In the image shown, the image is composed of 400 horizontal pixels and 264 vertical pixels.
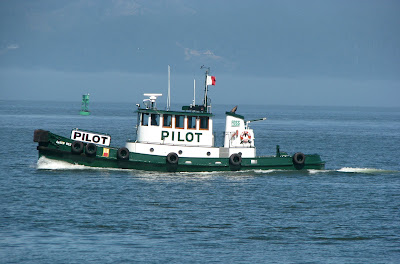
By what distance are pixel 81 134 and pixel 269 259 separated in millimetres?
20501

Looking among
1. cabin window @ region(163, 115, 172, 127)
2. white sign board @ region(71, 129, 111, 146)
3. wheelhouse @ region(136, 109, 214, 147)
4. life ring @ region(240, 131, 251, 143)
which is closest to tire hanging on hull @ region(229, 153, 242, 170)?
life ring @ region(240, 131, 251, 143)

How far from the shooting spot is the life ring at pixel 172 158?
40.3 m

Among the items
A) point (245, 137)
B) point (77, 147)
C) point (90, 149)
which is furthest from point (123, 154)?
point (245, 137)

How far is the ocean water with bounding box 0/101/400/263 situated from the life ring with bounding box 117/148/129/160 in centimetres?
110

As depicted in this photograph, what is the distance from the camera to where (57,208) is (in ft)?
103

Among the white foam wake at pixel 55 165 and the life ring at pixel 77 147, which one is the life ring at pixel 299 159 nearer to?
the white foam wake at pixel 55 165

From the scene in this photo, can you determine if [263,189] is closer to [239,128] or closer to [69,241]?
[239,128]

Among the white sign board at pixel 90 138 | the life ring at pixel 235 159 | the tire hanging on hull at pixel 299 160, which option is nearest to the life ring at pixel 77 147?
the white sign board at pixel 90 138

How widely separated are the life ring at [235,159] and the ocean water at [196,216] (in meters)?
A: 0.75

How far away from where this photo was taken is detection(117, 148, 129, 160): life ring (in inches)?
1580

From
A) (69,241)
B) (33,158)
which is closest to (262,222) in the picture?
(69,241)

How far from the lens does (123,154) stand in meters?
40.4

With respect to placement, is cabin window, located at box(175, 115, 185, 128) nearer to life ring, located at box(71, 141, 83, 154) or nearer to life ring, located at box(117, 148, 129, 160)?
life ring, located at box(117, 148, 129, 160)

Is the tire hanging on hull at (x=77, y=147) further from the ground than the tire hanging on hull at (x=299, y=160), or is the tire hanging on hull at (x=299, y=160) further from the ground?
the tire hanging on hull at (x=77, y=147)
